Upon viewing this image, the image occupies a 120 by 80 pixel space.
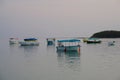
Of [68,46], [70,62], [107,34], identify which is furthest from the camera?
[107,34]

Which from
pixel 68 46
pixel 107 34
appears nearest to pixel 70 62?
Answer: pixel 68 46

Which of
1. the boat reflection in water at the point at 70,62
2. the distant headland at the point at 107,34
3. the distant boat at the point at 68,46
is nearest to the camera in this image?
the boat reflection in water at the point at 70,62

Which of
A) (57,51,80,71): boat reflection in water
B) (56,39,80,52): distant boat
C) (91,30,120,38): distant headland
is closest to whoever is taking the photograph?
(57,51,80,71): boat reflection in water

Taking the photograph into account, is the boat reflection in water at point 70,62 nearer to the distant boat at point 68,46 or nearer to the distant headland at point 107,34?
the distant boat at point 68,46

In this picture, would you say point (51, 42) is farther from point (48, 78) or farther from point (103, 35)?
point (103, 35)

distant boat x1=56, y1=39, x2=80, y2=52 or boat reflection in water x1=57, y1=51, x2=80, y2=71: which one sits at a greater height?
distant boat x1=56, y1=39, x2=80, y2=52

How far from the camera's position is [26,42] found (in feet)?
239

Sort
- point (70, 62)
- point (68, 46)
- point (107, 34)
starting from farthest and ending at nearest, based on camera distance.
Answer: point (107, 34) → point (68, 46) → point (70, 62)

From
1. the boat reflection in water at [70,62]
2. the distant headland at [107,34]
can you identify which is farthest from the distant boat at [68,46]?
the distant headland at [107,34]

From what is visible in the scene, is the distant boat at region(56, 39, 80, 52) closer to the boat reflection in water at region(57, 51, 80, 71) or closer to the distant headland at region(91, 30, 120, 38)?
the boat reflection in water at region(57, 51, 80, 71)

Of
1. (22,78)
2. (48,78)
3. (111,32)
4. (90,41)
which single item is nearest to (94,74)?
(48,78)

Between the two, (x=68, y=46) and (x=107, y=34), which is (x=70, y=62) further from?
(x=107, y=34)

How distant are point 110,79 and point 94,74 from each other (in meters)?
2.13

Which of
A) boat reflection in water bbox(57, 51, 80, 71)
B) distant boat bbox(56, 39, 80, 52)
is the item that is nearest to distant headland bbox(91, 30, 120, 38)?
distant boat bbox(56, 39, 80, 52)
